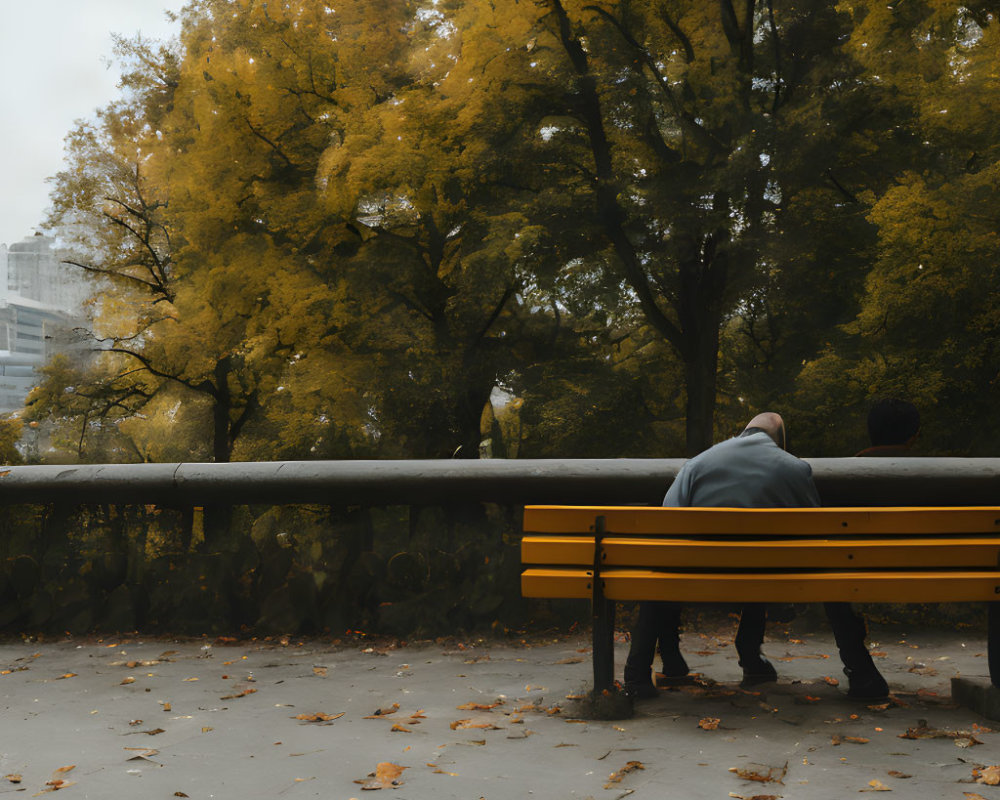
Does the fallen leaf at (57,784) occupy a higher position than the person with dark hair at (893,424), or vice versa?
the person with dark hair at (893,424)

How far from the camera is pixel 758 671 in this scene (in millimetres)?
4359

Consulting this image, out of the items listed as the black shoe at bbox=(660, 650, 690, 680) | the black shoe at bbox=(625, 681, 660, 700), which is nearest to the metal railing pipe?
the black shoe at bbox=(660, 650, 690, 680)

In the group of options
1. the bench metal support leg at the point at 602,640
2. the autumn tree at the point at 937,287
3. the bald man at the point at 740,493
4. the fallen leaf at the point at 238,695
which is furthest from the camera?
the autumn tree at the point at 937,287

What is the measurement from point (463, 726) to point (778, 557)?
4.34 feet

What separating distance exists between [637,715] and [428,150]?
13231 mm

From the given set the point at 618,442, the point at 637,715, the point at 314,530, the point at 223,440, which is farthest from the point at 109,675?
the point at 223,440

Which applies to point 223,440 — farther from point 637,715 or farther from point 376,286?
point 637,715

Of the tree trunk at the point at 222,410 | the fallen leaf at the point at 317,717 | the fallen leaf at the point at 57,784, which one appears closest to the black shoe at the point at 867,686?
the fallen leaf at the point at 317,717

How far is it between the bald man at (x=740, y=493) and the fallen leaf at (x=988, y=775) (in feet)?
3.02

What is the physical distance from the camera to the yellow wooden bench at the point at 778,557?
3.71m

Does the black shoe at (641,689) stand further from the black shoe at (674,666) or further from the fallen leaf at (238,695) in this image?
the fallen leaf at (238,695)

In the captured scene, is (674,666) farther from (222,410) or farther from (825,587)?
(222,410)

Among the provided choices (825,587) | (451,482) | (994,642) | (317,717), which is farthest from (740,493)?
(317,717)

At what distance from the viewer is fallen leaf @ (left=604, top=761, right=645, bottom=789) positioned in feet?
10.0
